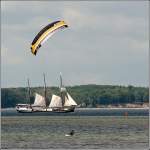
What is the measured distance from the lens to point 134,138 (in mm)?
88500

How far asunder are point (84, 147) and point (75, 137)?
15.3 meters

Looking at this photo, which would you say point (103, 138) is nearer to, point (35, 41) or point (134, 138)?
point (134, 138)

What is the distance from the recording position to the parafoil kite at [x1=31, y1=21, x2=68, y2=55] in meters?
85.1

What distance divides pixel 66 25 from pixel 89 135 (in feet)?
59.4

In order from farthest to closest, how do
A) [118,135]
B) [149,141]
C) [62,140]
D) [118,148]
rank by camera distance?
[118,135] → [62,140] → [149,141] → [118,148]

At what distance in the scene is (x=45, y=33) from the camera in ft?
287

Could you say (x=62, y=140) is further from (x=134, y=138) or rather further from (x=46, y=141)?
(x=134, y=138)

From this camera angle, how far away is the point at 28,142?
273ft

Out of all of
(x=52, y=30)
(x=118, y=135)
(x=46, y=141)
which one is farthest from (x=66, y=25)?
(x=118, y=135)

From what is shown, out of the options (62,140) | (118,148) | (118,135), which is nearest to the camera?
(118,148)

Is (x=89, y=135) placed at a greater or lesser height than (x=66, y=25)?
lesser

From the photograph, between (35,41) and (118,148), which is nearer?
(118,148)

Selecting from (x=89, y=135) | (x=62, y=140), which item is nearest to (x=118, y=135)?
(x=89, y=135)

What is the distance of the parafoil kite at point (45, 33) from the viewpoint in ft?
279
